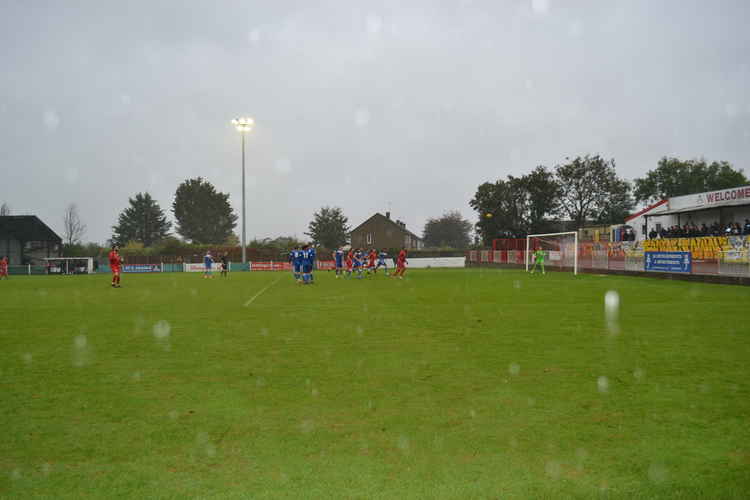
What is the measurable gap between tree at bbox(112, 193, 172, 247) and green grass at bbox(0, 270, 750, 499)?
349 feet

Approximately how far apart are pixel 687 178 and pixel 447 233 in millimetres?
59085

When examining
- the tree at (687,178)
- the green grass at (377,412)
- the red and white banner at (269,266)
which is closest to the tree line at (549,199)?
the tree at (687,178)

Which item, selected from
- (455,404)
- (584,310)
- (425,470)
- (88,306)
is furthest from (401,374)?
(88,306)

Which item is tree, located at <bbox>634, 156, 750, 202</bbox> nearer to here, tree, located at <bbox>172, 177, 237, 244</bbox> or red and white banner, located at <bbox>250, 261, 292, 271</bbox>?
red and white banner, located at <bbox>250, 261, 292, 271</bbox>

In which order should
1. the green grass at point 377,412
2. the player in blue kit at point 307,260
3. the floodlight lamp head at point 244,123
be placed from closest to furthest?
the green grass at point 377,412 < the player in blue kit at point 307,260 < the floodlight lamp head at point 244,123

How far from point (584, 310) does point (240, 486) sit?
37.8 feet

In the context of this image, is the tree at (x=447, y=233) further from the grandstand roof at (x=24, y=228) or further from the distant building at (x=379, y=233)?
the grandstand roof at (x=24, y=228)

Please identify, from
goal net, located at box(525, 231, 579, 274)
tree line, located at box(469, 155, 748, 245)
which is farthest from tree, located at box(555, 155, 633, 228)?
goal net, located at box(525, 231, 579, 274)

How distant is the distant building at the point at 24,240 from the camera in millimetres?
61812

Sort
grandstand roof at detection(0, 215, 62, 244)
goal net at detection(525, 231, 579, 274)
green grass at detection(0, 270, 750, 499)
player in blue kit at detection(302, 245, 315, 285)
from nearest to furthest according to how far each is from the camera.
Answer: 1. green grass at detection(0, 270, 750, 499)
2. player in blue kit at detection(302, 245, 315, 285)
3. goal net at detection(525, 231, 579, 274)
4. grandstand roof at detection(0, 215, 62, 244)

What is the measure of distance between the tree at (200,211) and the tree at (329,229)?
64.9ft

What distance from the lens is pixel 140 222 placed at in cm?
10819

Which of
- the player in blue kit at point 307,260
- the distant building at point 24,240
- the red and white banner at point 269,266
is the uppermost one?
the distant building at point 24,240

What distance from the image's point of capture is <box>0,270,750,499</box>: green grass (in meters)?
3.49
